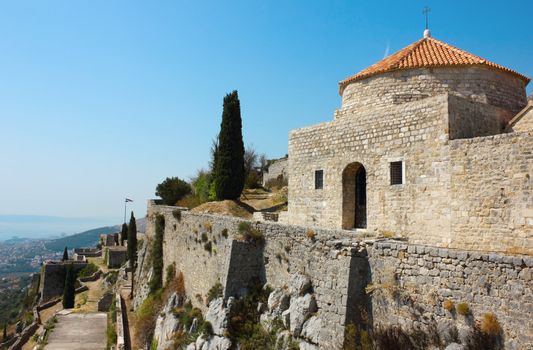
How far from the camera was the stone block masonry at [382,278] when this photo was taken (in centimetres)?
670

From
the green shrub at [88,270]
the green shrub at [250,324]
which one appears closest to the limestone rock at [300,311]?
the green shrub at [250,324]

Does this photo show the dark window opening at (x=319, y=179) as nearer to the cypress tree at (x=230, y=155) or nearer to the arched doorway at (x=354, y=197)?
the arched doorway at (x=354, y=197)

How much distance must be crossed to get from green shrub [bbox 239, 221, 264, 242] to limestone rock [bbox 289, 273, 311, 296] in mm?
2444

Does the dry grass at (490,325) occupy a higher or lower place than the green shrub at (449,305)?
lower

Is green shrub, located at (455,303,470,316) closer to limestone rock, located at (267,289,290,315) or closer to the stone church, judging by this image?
the stone church

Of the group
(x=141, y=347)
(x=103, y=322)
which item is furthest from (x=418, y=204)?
(x=103, y=322)

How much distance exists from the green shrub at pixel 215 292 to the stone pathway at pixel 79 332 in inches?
486

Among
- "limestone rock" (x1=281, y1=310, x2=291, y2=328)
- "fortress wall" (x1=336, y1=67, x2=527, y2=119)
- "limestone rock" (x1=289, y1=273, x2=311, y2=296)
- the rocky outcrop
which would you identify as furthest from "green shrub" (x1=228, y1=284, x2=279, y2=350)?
"fortress wall" (x1=336, y1=67, x2=527, y2=119)

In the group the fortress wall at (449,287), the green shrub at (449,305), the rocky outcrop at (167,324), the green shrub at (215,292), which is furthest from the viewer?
the rocky outcrop at (167,324)

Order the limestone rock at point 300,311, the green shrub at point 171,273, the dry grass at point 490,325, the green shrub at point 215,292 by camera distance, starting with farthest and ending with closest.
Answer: the green shrub at point 171,273 < the green shrub at point 215,292 < the limestone rock at point 300,311 < the dry grass at point 490,325

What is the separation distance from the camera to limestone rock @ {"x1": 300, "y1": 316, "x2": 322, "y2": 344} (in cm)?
952

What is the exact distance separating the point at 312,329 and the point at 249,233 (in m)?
4.47

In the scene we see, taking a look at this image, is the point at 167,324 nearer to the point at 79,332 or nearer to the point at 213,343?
the point at 213,343

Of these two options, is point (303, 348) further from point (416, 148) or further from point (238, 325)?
point (416, 148)
